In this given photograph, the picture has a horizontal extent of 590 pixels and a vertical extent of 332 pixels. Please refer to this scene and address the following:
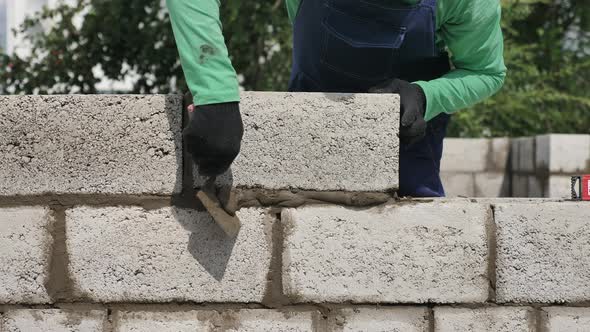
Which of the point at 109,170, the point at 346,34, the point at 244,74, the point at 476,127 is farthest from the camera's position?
the point at 476,127

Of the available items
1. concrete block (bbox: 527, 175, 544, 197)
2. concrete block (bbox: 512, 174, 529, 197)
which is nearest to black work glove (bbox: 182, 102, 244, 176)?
concrete block (bbox: 527, 175, 544, 197)

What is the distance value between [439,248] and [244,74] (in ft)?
16.3

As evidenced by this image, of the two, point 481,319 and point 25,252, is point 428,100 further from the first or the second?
point 25,252

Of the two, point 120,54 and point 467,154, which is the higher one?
point 120,54

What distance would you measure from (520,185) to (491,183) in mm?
398

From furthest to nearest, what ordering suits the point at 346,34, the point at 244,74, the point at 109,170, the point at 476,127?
the point at 476,127
the point at 244,74
the point at 346,34
the point at 109,170

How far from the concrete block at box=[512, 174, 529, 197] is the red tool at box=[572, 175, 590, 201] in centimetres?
462

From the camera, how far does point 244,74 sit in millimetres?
7023

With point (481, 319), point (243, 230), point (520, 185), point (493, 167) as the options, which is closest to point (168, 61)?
point (493, 167)

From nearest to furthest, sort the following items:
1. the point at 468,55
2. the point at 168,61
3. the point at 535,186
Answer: the point at 468,55 < the point at 535,186 < the point at 168,61

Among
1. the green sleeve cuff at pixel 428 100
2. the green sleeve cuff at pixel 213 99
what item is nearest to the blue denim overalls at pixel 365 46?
the green sleeve cuff at pixel 428 100

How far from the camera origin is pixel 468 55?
2576 millimetres

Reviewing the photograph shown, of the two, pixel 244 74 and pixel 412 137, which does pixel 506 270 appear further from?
pixel 244 74

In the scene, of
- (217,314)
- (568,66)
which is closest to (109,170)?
(217,314)
